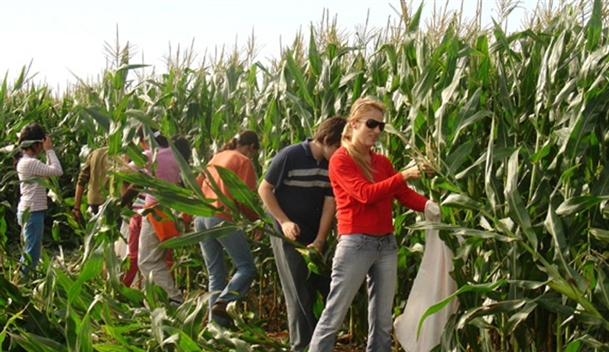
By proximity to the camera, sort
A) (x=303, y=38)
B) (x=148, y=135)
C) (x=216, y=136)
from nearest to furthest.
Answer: (x=148, y=135), (x=216, y=136), (x=303, y=38)

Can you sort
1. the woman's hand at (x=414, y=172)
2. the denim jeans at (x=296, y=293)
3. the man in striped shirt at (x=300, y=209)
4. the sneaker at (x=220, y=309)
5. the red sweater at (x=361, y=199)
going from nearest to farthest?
the woman's hand at (x=414, y=172) < the red sweater at (x=361, y=199) < the man in striped shirt at (x=300, y=209) < the denim jeans at (x=296, y=293) < the sneaker at (x=220, y=309)

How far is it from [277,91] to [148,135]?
49.8 inches

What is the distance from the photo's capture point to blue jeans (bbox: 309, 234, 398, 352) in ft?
14.3

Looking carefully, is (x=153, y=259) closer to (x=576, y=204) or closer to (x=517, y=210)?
(x=517, y=210)

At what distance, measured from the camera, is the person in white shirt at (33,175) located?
7.45m

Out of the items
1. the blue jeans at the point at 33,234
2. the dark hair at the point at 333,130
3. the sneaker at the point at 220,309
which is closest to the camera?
the dark hair at the point at 333,130

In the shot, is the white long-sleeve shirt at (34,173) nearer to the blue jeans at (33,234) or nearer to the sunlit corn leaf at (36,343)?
the blue jeans at (33,234)

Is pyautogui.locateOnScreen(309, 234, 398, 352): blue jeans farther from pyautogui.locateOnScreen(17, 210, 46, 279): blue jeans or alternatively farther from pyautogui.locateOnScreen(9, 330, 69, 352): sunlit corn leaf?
pyautogui.locateOnScreen(17, 210, 46, 279): blue jeans

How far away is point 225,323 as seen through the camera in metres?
5.58

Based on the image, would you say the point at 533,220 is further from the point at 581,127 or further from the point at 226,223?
the point at 226,223

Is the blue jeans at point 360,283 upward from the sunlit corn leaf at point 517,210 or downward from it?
downward

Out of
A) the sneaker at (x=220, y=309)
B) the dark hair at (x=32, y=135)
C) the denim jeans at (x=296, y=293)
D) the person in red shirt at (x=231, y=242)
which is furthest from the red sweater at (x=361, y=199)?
the dark hair at (x=32, y=135)

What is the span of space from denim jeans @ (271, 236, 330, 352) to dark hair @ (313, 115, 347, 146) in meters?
0.65

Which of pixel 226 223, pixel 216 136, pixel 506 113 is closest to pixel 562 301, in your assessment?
pixel 506 113
